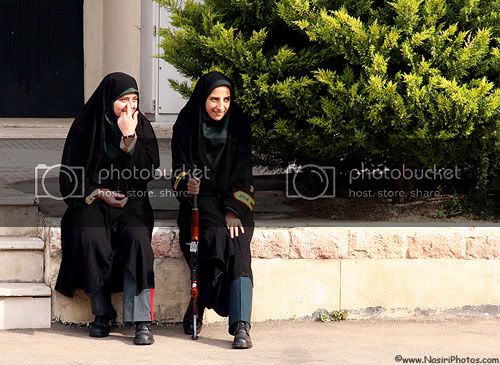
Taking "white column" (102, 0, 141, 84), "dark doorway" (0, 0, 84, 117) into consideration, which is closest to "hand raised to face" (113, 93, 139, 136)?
"white column" (102, 0, 141, 84)

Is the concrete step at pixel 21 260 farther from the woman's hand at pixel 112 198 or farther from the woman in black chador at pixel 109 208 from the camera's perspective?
the woman's hand at pixel 112 198

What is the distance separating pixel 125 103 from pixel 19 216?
1016 mm

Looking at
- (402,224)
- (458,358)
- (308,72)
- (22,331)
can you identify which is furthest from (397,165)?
(22,331)

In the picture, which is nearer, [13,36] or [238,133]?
[238,133]

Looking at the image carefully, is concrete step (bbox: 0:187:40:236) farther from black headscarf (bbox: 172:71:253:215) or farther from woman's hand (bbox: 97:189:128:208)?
black headscarf (bbox: 172:71:253:215)

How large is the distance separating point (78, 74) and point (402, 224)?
19.7 feet

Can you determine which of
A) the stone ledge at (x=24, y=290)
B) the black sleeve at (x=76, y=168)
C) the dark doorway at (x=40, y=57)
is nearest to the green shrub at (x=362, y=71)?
the black sleeve at (x=76, y=168)

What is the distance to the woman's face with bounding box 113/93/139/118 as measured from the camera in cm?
628

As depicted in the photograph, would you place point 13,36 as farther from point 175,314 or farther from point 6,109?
point 175,314

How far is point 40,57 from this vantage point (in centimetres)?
1180

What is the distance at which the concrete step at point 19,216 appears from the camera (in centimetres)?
665

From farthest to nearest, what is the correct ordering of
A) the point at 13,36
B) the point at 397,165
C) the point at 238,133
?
the point at 13,36 → the point at 397,165 → the point at 238,133

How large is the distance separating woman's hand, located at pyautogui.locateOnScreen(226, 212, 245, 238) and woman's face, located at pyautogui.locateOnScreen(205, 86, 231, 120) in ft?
1.82

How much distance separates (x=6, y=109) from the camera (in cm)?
1181
